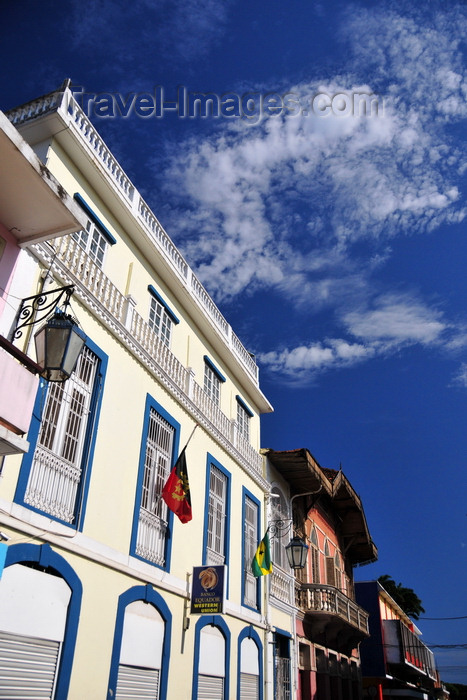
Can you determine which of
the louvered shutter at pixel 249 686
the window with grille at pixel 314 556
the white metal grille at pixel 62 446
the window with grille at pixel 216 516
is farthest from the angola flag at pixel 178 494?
the window with grille at pixel 314 556

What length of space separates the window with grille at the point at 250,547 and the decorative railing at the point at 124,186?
387 cm

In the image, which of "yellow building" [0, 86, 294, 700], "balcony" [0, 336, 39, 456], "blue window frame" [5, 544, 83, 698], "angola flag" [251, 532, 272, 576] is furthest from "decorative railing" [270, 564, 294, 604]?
"balcony" [0, 336, 39, 456]

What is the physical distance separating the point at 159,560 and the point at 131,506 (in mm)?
1418

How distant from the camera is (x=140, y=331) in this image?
11.2 m

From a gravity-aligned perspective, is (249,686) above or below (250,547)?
below

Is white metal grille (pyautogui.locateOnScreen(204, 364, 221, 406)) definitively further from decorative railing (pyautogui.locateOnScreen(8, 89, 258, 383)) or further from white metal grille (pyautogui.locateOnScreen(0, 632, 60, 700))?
white metal grille (pyautogui.locateOnScreen(0, 632, 60, 700))

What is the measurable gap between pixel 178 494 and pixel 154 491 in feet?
2.55

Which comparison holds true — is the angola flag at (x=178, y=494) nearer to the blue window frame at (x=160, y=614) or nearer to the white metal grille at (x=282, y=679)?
the blue window frame at (x=160, y=614)

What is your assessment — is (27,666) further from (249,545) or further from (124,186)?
(249,545)

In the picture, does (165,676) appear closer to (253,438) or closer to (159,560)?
(159,560)

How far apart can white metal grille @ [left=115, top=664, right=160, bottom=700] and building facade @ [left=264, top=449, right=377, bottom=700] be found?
24.8 ft

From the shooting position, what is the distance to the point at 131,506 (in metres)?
9.81

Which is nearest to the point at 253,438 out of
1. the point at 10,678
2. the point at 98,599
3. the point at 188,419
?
the point at 188,419

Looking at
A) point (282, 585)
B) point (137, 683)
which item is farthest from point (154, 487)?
point (282, 585)
